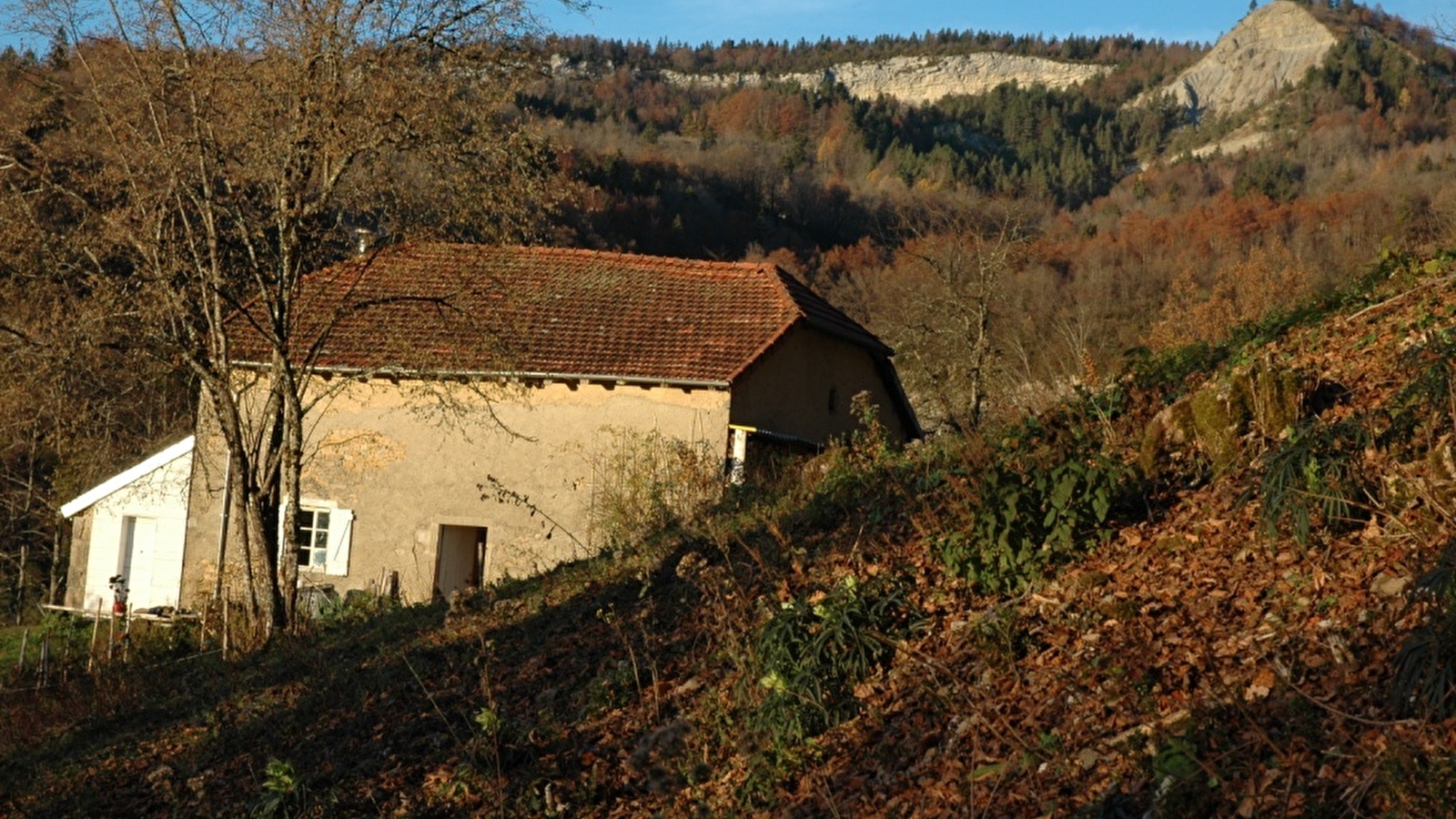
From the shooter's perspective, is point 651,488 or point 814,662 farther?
point 651,488

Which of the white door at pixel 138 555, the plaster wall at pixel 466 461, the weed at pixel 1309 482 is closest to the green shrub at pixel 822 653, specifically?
the weed at pixel 1309 482

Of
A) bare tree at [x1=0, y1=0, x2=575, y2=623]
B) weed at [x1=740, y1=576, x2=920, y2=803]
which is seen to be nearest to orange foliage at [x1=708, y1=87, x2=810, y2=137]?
bare tree at [x1=0, y1=0, x2=575, y2=623]

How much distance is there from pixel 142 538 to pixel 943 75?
12240 centimetres

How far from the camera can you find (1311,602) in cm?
575

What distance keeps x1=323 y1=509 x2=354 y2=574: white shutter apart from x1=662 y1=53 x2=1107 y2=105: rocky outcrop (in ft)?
338

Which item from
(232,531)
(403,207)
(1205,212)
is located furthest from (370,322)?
(1205,212)

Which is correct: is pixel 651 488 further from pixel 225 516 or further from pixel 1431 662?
pixel 1431 662

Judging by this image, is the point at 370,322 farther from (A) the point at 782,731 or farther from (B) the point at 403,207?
(A) the point at 782,731

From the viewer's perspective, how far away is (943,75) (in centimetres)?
13738

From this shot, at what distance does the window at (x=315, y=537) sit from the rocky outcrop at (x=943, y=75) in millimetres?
103030

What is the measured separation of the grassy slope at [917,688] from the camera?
5.01 metres

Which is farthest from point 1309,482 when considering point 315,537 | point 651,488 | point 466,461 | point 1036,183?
point 1036,183

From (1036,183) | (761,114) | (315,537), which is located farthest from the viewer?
(761,114)

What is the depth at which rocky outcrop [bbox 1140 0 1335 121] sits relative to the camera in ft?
366
